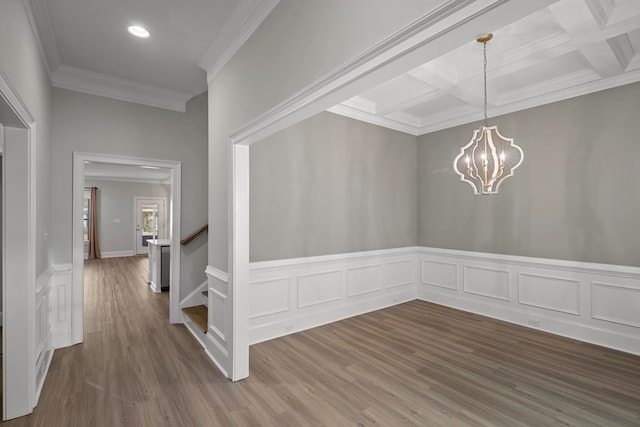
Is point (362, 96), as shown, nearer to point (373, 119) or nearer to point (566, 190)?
point (373, 119)

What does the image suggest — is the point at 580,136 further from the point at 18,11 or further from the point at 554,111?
the point at 18,11

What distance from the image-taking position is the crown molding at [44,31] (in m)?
2.25

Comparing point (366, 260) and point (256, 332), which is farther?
point (366, 260)

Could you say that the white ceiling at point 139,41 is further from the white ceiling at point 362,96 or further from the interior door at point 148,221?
the interior door at point 148,221

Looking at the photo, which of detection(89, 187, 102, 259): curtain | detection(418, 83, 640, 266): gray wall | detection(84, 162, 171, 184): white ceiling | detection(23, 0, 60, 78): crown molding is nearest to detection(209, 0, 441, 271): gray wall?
detection(23, 0, 60, 78): crown molding

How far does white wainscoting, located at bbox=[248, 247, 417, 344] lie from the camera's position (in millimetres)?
3568

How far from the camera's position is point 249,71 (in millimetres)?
2465

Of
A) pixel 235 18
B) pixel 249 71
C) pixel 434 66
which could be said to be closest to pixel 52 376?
pixel 249 71

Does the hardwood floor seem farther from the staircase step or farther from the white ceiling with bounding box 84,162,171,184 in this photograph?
the white ceiling with bounding box 84,162,171,184

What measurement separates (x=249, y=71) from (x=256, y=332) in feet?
8.86

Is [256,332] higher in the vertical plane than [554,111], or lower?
lower

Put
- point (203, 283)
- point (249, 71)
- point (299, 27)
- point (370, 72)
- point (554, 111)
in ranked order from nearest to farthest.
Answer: point (370, 72), point (299, 27), point (249, 71), point (554, 111), point (203, 283)

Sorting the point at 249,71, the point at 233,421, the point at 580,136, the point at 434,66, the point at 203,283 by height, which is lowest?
the point at 233,421

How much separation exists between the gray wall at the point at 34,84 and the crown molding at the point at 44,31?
0.28 ft
